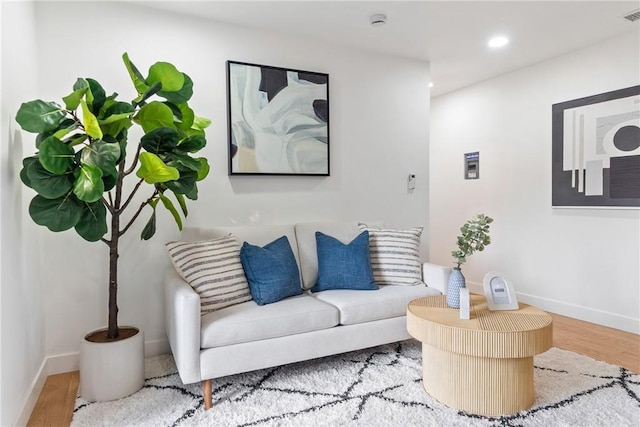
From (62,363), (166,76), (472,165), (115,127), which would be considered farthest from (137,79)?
(472,165)

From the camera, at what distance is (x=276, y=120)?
3.27m

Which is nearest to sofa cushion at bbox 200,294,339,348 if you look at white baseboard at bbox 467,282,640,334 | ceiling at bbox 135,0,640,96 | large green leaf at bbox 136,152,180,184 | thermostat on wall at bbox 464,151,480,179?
large green leaf at bbox 136,152,180,184

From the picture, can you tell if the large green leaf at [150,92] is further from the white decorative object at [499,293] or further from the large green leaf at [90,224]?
the white decorative object at [499,293]

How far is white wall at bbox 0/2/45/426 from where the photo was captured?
6.06 ft

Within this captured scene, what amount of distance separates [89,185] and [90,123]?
0.30 m

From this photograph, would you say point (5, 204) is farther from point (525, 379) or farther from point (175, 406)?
point (525, 379)

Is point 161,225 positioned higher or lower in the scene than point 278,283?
higher

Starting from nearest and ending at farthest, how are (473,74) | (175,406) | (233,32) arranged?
(175,406)
(233,32)
(473,74)

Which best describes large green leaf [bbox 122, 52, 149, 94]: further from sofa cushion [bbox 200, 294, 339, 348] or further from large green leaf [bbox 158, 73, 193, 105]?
sofa cushion [bbox 200, 294, 339, 348]

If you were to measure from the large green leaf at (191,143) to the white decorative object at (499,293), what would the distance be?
1786 mm

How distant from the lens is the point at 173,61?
2.95 m

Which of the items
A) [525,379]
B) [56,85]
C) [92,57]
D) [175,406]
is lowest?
[175,406]

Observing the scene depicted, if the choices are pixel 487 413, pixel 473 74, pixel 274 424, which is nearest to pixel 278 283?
pixel 274 424

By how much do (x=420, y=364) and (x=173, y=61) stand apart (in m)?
2.69
